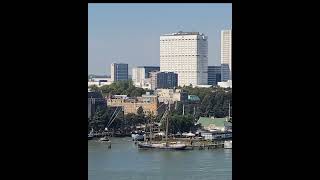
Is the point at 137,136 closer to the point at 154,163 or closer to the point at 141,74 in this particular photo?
the point at 154,163

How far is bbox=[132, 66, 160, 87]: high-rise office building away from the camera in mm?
1901

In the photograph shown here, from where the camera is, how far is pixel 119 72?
196cm

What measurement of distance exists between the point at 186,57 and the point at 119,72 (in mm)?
337

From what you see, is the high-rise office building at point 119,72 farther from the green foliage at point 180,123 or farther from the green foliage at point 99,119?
the green foliage at point 180,123

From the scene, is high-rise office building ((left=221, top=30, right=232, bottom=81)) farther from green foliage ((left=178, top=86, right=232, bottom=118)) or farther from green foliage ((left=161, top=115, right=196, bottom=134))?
green foliage ((left=161, top=115, right=196, bottom=134))

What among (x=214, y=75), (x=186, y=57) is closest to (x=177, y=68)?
(x=186, y=57)

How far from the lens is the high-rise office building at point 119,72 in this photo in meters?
1.94

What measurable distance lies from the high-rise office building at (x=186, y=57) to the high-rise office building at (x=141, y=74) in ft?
0.20

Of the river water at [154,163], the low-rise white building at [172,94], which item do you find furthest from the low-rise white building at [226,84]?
the river water at [154,163]
